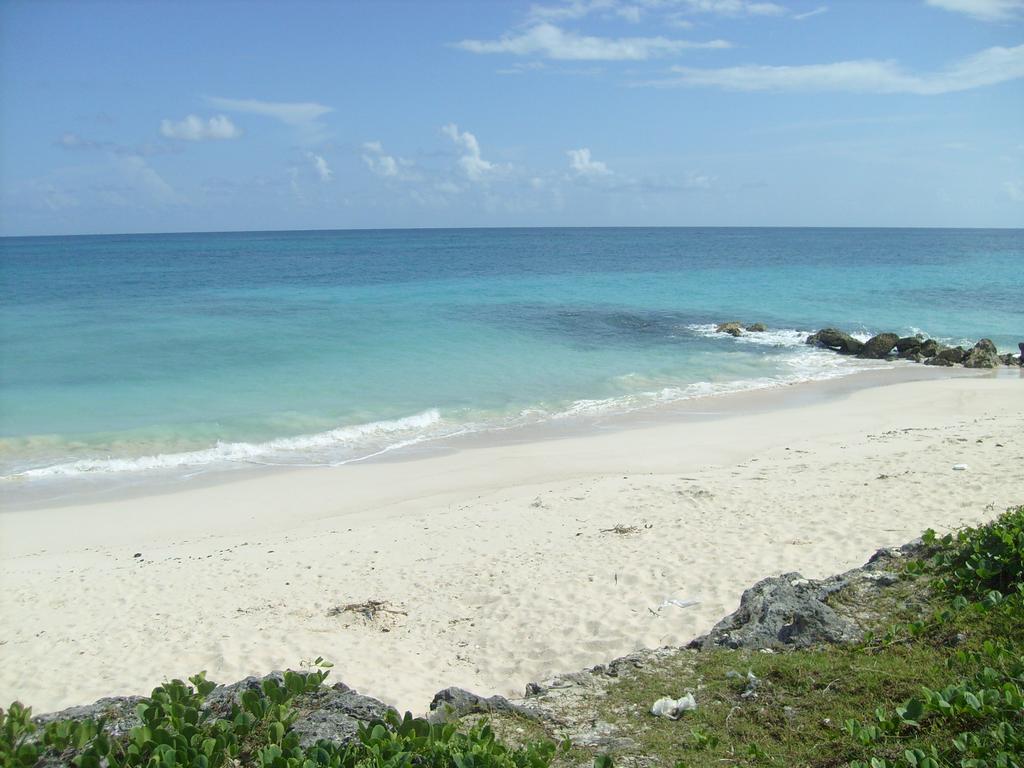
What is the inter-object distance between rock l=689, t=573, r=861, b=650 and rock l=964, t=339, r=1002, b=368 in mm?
21430

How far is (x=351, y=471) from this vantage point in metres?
14.0

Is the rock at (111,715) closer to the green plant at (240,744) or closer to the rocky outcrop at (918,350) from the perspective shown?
the green plant at (240,744)

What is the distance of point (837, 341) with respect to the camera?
2742 cm

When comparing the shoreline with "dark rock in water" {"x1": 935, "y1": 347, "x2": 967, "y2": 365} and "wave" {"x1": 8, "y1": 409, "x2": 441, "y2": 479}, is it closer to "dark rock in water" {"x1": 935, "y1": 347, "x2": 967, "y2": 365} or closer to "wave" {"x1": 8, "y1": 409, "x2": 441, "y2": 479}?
"wave" {"x1": 8, "y1": 409, "x2": 441, "y2": 479}

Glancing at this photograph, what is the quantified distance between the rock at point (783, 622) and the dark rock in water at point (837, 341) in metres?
22.8

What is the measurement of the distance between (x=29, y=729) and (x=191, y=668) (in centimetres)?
362

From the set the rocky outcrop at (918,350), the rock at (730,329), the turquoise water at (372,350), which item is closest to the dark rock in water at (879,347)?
the rocky outcrop at (918,350)

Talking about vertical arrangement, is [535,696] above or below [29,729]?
below

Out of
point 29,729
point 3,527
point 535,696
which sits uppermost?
point 29,729

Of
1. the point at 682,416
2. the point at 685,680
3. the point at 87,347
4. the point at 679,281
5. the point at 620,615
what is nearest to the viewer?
the point at 685,680

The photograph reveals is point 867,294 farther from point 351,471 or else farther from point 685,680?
point 685,680

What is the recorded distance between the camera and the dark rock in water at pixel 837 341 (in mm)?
26812

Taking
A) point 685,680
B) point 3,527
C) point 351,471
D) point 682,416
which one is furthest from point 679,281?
point 685,680

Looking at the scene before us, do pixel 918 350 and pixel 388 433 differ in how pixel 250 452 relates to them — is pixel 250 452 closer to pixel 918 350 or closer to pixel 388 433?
pixel 388 433
